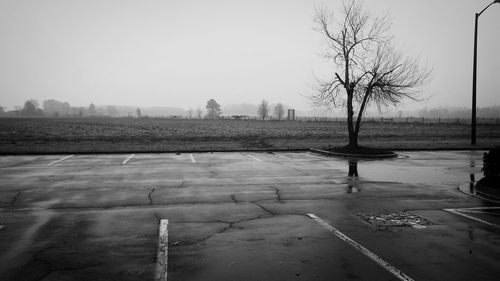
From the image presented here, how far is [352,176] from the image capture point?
44.6ft

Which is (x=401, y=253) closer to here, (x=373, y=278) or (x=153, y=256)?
(x=373, y=278)

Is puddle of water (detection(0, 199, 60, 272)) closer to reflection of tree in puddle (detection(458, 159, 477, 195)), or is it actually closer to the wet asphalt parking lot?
the wet asphalt parking lot

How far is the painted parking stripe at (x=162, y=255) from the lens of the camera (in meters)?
5.16

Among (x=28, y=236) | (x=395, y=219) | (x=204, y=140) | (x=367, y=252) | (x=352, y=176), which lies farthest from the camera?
(x=204, y=140)

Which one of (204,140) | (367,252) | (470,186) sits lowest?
(367,252)

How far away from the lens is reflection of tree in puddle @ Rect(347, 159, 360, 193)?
11.2 m

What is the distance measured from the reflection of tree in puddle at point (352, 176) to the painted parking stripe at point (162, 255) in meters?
5.93

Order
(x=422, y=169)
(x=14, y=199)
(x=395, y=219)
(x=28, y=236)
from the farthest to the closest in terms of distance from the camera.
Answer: (x=422, y=169)
(x=14, y=199)
(x=395, y=219)
(x=28, y=236)

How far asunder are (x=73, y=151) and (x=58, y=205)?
1369 centimetres

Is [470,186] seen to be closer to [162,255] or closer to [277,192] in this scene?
[277,192]

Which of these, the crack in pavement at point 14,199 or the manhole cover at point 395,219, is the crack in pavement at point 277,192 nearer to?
the manhole cover at point 395,219

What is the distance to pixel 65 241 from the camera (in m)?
6.51

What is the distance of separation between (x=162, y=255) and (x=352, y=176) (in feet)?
30.4

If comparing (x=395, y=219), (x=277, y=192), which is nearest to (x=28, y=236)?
Result: (x=277, y=192)
